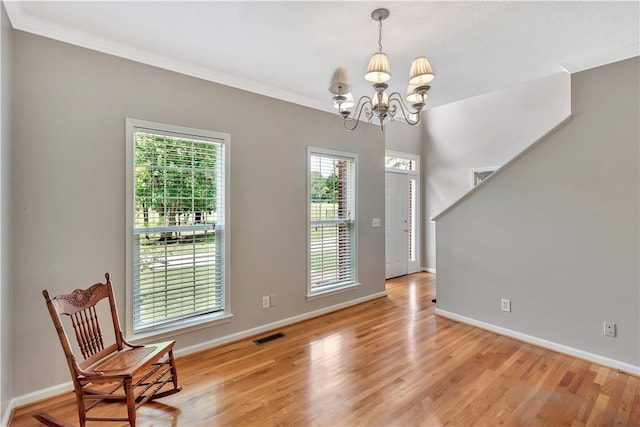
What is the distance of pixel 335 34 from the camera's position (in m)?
2.30

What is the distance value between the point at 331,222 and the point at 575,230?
244cm

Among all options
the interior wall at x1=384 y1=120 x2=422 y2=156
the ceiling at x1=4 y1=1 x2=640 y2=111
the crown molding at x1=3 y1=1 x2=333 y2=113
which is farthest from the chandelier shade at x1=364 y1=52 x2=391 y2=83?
the interior wall at x1=384 y1=120 x2=422 y2=156

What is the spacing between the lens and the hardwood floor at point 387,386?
6.40 feet

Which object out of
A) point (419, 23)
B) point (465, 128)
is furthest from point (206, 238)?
point (465, 128)

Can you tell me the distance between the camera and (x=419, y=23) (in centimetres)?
216

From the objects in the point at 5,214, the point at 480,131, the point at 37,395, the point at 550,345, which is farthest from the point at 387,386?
the point at 480,131

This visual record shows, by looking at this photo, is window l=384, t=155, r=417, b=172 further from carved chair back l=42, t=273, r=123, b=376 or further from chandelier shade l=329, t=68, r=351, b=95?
carved chair back l=42, t=273, r=123, b=376

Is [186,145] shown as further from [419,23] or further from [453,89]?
[453,89]

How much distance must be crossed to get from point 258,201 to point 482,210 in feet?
7.98

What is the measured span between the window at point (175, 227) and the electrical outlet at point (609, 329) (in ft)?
10.9

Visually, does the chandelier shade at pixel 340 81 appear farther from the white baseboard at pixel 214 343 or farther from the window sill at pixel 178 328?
the white baseboard at pixel 214 343

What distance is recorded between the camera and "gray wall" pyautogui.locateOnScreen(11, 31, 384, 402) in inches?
83.4

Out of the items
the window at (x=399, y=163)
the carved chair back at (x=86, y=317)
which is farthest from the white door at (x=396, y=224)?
the carved chair back at (x=86, y=317)

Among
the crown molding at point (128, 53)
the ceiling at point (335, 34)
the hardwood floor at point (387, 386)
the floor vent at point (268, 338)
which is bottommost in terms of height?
the hardwood floor at point (387, 386)
